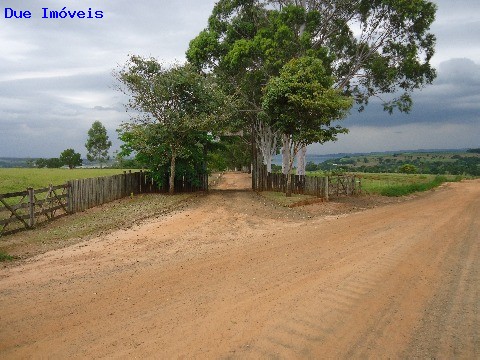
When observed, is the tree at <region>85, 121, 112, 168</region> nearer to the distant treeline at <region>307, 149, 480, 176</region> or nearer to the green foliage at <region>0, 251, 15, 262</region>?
the distant treeline at <region>307, 149, 480, 176</region>

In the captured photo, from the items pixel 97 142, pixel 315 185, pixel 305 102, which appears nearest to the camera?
pixel 305 102

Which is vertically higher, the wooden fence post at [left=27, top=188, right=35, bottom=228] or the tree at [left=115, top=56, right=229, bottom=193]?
the tree at [left=115, top=56, right=229, bottom=193]

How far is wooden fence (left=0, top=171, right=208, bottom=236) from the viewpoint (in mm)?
14602

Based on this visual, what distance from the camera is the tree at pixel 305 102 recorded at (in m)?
20.6

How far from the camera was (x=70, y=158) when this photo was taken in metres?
86.2

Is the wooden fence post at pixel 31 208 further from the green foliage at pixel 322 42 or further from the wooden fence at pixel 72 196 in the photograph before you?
the green foliage at pixel 322 42

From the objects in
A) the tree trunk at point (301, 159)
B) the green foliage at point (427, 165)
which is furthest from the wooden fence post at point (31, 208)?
the green foliage at point (427, 165)

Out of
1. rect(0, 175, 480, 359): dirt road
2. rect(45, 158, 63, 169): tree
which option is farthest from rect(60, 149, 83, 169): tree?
rect(0, 175, 480, 359): dirt road

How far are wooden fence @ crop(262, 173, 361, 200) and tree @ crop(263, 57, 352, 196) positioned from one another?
3.16 m

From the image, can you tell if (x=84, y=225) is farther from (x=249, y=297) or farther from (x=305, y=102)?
(x=305, y=102)

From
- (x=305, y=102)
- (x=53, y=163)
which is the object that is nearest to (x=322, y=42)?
(x=305, y=102)

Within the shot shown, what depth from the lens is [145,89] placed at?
22.8 meters

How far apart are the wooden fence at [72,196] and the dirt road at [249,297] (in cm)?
379

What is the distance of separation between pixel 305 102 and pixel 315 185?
640 cm
